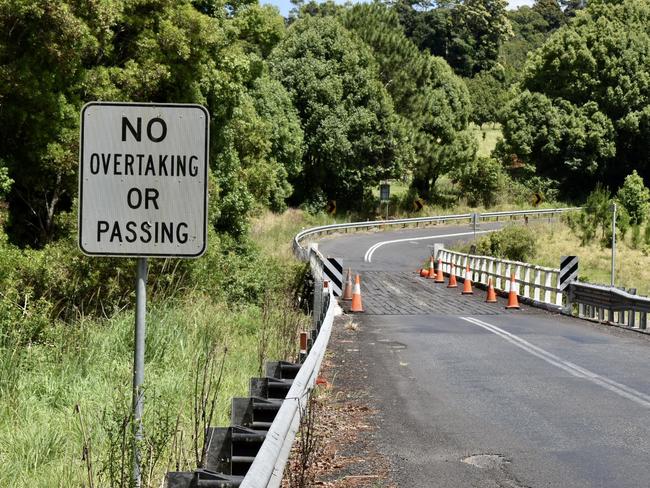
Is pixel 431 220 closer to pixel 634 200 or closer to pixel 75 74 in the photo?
pixel 634 200

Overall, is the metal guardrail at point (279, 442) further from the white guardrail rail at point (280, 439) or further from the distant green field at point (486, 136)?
the distant green field at point (486, 136)

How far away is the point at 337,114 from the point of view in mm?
61375

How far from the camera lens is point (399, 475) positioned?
7160mm

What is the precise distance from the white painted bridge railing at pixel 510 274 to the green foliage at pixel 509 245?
20.9ft

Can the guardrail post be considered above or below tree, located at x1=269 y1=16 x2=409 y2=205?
below

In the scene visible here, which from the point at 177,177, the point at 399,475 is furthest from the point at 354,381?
the point at 177,177

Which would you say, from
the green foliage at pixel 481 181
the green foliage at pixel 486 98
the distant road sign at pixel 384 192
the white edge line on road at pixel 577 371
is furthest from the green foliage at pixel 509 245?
the green foliage at pixel 486 98

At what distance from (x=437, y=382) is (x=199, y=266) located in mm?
12309

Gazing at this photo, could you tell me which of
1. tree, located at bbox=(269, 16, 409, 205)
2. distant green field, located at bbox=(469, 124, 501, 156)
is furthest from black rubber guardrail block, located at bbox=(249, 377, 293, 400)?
distant green field, located at bbox=(469, 124, 501, 156)

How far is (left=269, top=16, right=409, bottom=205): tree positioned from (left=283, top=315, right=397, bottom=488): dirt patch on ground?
4764 cm

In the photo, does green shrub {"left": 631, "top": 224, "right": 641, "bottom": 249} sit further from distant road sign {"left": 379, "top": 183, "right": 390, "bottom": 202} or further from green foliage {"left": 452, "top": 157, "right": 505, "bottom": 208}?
green foliage {"left": 452, "top": 157, "right": 505, "bottom": 208}

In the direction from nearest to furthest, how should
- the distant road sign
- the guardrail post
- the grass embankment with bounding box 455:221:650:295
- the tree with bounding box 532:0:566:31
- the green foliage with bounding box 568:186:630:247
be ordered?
the guardrail post
the grass embankment with bounding box 455:221:650:295
the green foliage with bounding box 568:186:630:247
the distant road sign
the tree with bounding box 532:0:566:31

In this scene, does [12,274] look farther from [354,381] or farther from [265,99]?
[265,99]

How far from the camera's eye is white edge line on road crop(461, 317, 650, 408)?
1052 cm
